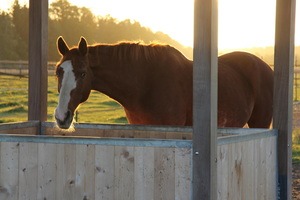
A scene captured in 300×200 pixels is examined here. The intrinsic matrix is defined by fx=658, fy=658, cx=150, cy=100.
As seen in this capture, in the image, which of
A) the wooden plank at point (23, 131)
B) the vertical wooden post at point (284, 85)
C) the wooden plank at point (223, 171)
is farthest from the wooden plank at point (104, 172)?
the vertical wooden post at point (284, 85)

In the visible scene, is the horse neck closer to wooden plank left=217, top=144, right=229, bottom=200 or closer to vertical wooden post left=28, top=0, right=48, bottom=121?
vertical wooden post left=28, top=0, right=48, bottom=121

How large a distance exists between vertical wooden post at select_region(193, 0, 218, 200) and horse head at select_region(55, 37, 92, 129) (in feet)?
7.16

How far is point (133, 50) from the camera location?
7.22 metres

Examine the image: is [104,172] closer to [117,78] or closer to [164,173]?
[164,173]

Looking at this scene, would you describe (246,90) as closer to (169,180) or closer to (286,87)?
(286,87)

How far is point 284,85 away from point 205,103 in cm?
161

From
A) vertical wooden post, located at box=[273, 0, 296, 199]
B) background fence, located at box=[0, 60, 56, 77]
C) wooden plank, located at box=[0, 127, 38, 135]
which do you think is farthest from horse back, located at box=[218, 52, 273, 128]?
background fence, located at box=[0, 60, 56, 77]

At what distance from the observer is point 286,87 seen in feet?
18.3

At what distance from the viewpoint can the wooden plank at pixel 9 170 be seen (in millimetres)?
4574

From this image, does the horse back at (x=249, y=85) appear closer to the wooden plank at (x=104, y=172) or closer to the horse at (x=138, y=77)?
the horse at (x=138, y=77)

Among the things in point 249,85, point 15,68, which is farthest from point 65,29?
point 249,85

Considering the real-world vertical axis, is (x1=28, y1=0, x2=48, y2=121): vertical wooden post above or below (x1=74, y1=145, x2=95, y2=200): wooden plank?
above

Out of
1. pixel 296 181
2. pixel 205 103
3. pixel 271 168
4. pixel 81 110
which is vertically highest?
pixel 205 103

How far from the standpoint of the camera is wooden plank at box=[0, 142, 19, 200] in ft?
15.0
